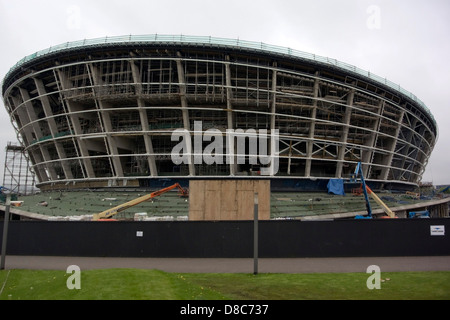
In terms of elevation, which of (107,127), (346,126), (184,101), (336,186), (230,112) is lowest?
(336,186)

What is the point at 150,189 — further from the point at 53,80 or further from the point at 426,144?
the point at 426,144

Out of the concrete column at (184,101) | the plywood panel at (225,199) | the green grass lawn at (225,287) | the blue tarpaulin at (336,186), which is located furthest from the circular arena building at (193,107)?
the green grass lawn at (225,287)

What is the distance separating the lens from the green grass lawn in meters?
8.93

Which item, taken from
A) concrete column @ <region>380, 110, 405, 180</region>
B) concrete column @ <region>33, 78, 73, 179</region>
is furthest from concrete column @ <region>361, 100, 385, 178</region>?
concrete column @ <region>33, 78, 73, 179</region>

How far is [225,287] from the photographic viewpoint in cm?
1034

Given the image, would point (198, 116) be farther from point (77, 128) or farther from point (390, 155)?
point (390, 155)

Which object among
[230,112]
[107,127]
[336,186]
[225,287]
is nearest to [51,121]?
[107,127]

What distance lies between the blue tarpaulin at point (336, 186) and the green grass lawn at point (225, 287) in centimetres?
2867

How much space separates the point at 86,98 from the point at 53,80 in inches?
327

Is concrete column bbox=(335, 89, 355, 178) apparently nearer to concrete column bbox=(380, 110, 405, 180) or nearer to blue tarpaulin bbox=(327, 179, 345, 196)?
blue tarpaulin bbox=(327, 179, 345, 196)

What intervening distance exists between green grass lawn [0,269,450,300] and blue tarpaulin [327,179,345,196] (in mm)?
28673

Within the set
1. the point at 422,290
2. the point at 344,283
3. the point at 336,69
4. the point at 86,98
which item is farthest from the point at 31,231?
the point at 336,69

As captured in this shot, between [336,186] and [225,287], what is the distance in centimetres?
3254
